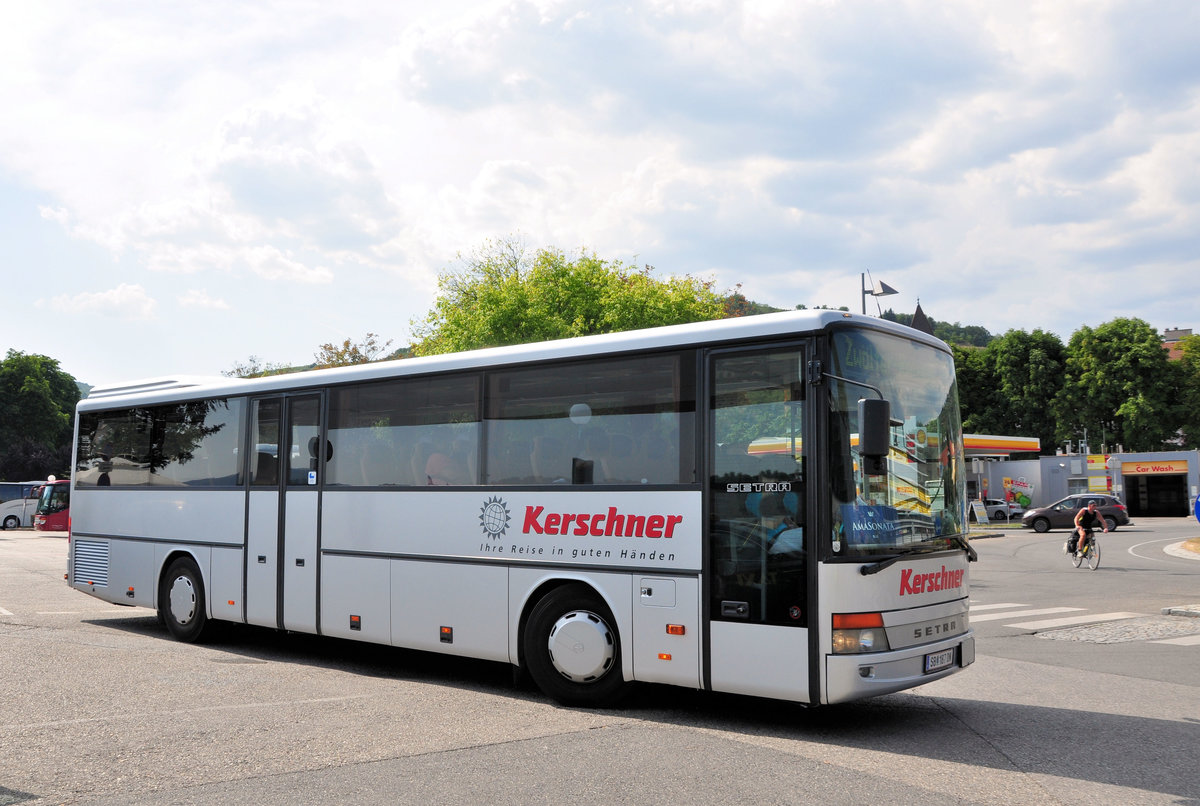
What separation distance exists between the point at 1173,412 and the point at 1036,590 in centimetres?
5809

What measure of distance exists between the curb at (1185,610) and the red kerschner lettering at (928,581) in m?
9.10

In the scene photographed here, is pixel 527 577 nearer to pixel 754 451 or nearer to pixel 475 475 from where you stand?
pixel 475 475

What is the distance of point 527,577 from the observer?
28.6ft

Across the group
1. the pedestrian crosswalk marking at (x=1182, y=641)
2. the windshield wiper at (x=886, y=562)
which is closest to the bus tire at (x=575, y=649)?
the windshield wiper at (x=886, y=562)

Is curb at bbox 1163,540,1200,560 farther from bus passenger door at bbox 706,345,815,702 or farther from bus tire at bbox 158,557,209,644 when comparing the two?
bus tire at bbox 158,557,209,644

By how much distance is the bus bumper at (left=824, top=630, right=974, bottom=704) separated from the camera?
698 cm

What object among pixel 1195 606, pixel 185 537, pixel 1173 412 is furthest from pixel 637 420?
pixel 1173 412

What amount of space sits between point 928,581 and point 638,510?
220cm

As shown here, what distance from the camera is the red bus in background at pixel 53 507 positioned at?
4756cm

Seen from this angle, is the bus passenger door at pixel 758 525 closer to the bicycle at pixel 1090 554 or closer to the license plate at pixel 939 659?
the license plate at pixel 939 659

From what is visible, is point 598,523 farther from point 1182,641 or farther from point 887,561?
point 1182,641

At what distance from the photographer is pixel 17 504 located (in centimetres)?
5422

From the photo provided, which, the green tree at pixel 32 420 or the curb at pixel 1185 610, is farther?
the green tree at pixel 32 420

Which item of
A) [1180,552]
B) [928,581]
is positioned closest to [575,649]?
[928,581]
